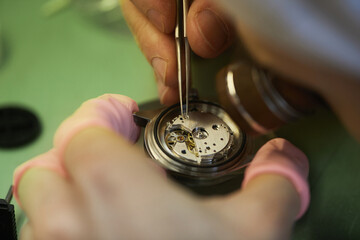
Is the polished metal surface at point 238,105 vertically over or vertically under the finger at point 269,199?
over

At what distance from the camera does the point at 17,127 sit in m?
0.77

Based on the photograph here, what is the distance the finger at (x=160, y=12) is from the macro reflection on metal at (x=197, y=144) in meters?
0.14

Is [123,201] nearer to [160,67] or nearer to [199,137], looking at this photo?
[199,137]

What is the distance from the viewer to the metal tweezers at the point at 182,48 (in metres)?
0.61

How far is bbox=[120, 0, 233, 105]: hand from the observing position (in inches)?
24.1

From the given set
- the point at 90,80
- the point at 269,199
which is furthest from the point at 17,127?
the point at 269,199

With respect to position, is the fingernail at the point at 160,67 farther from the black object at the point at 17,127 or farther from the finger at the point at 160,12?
the black object at the point at 17,127

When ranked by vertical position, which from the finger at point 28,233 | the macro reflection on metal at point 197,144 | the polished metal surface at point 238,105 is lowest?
the finger at point 28,233

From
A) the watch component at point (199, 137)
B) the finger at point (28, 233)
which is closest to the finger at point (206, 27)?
the watch component at point (199, 137)

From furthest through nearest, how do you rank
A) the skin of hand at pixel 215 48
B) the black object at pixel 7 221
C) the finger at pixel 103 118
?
the black object at pixel 7 221
the finger at pixel 103 118
the skin of hand at pixel 215 48

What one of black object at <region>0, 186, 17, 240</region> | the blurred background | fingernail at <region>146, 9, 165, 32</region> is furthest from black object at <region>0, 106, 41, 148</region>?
fingernail at <region>146, 9, 165, 32</region>

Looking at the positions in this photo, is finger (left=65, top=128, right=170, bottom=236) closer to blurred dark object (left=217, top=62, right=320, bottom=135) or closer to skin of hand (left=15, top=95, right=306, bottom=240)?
skin of hand (left=15, top=95, right=306, bottom=240)

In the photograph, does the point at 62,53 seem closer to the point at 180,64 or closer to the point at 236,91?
the point at 180,64

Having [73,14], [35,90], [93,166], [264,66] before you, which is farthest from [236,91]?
[73,14]
